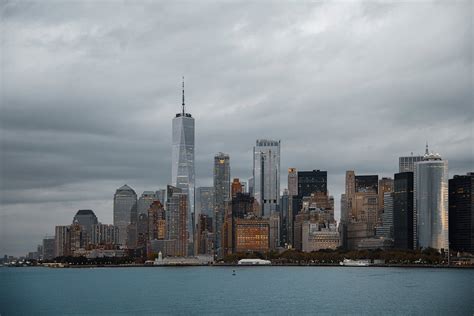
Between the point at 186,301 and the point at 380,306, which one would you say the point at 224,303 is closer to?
the point at 186,301

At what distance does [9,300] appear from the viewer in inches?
4508

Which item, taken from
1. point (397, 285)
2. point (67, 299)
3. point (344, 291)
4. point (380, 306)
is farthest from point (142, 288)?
point (380, 306)

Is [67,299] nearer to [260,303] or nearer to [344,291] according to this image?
[260,303]

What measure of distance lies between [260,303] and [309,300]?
822cm

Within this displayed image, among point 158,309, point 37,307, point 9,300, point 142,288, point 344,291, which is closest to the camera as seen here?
point 158,309

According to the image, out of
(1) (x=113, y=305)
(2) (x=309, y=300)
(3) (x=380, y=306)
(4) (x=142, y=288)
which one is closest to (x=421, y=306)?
(3) (x=380, y=306)

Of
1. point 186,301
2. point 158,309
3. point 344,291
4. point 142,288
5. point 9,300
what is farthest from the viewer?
point 142,288

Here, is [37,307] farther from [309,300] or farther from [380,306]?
[380,306]

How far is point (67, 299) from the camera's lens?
368ft

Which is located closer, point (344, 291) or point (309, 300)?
point (309, 300)

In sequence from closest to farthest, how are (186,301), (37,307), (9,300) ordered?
(37,307) → (186,301) → (9,300)

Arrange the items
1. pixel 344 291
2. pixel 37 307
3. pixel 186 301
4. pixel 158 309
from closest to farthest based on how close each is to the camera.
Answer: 1. pixel 158 309
2. pixel 37 307
3. pixel 186 301
4. pixel 344 291

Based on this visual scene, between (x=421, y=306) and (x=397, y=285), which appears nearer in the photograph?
(x=421, y=306)

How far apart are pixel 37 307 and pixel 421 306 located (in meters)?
46.5
